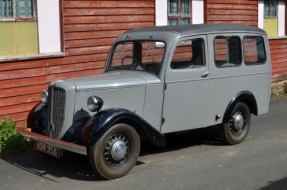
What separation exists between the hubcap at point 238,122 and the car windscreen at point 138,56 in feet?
5.60

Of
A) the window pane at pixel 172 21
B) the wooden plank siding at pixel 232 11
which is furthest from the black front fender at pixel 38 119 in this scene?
the wooden plank siding at pixel 232 11

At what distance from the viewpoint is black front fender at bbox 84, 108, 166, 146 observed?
216 inches

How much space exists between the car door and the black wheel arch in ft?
1.41

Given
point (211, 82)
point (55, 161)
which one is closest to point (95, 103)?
point (55, 161)

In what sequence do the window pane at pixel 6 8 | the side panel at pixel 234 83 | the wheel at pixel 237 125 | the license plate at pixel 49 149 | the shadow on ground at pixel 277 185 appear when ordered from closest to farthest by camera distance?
the shadow on ground at pixel 277 185 < the license plate at pixel 49 149 < the side panel at pixel 234 83 < the wheel at pixel 237 125 < the window pane at pixel 6 8

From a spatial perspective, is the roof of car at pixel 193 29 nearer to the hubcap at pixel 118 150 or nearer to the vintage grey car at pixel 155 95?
the vintage grey car at pixel 155 95

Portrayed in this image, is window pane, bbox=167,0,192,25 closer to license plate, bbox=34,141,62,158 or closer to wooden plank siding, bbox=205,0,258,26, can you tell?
wooden plank siding, bbox=205,0,258,26

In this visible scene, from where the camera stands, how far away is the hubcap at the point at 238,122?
7402 millimetres

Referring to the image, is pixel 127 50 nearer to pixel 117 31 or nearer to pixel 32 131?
pixel 32 131

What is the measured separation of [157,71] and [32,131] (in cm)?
184

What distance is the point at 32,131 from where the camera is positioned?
6379mm

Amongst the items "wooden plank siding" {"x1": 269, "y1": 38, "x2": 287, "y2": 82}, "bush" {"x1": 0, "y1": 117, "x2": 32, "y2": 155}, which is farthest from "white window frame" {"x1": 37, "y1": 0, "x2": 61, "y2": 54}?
"wooden plank siding" {"x1": 269, "y1": 38, "x2": 287, "y2": 82}

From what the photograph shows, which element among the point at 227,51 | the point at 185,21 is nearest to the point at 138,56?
the point at 227,51

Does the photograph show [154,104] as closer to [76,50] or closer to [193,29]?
[193,29]
